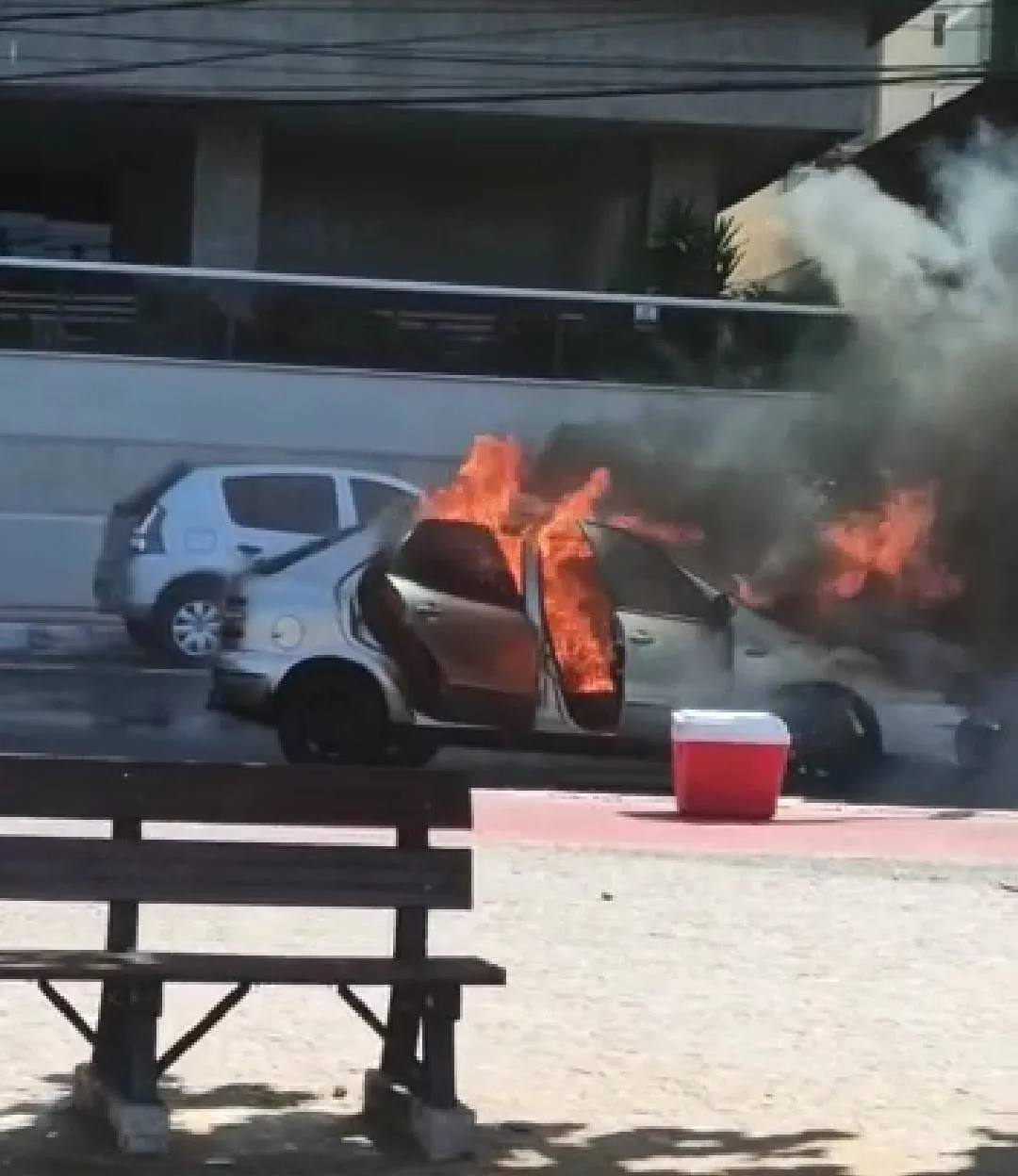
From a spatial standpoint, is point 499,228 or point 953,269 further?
point 499,228

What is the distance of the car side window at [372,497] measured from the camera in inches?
→ 742

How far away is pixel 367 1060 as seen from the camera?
23.7 feet

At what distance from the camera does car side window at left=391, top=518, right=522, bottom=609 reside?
17.7 metres

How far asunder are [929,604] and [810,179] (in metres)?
2.62

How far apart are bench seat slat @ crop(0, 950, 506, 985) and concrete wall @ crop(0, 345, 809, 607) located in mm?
13453

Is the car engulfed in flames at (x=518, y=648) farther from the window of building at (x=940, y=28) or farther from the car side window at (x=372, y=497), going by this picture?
the window of building at (x=940, y=28)

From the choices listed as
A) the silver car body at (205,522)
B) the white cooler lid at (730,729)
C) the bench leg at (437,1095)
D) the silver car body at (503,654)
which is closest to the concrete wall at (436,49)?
the silver car body at (205,522)

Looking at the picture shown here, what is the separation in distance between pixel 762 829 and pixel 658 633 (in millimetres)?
3213

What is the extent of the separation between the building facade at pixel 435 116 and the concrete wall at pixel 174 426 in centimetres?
503

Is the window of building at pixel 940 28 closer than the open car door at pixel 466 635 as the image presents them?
No

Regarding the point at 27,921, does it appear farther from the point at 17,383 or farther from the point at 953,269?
the point at 17,383

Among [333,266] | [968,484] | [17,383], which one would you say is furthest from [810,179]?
[333,266]

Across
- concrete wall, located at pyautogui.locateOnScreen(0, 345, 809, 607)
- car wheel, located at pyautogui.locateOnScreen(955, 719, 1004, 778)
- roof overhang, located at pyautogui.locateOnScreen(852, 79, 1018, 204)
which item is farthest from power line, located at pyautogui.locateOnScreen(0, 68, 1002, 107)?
car wheel, located at pyautogui.locateOnScreen(955, 719, 1004, 778)

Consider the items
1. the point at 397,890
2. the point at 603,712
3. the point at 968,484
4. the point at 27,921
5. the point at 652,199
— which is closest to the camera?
the point at 397,890
